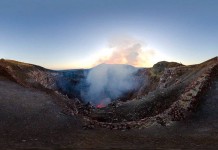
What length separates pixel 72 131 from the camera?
3712 cm

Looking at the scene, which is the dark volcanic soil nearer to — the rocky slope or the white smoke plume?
the rocky slope

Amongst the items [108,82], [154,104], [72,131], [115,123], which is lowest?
[115,123]

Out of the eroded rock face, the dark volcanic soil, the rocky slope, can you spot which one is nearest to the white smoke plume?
the eroded rock face

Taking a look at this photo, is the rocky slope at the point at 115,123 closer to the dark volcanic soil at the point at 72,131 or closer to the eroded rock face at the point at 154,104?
the dark volcanic soil at the point at 72,131

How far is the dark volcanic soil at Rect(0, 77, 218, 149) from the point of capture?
30703mm

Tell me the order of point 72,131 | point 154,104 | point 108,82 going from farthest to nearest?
point 108,82 < point 154,104 < point 72,131

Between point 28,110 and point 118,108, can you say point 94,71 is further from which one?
point 28,110

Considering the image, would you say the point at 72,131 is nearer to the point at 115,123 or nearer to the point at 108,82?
the point at 115,123

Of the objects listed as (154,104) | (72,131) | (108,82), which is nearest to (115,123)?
(72,131)

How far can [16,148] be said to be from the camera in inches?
1093

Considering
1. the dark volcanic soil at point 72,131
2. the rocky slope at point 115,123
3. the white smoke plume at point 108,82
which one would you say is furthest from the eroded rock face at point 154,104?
the white smoke plume at point 108,82

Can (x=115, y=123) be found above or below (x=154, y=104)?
below

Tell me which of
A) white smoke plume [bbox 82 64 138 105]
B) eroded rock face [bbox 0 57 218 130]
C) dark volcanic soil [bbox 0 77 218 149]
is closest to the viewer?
dark volcanic soil [bbox 0 77 218 149]

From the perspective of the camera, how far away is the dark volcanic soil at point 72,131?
30703 millimetres
